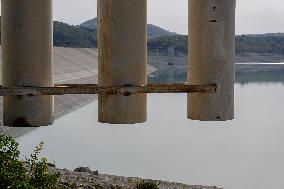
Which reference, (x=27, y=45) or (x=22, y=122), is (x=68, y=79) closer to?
(x=22, y=122)

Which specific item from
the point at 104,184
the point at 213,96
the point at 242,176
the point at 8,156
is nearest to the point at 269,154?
the point at 242,176

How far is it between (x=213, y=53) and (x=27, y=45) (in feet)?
13.4

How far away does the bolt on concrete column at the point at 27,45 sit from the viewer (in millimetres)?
12047

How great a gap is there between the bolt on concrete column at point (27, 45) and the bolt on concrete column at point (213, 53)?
129 inches

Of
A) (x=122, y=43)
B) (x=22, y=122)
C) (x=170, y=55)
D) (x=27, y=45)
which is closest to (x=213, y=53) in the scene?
(x=122, y=43)

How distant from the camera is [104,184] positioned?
1644 cm

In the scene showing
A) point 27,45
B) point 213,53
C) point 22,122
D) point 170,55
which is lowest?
point 22,122

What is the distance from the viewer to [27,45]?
472 inches

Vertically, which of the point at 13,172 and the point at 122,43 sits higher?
the point at 122,43

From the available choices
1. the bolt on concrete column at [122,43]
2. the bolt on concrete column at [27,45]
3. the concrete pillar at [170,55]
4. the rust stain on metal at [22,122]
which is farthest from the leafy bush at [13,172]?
the concrete pillar at [170,55]

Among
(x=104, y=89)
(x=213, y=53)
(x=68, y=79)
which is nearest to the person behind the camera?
(x=104, y=89)

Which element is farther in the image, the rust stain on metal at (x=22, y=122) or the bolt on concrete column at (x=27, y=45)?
the rust stain on metal at (x=22, y=122)

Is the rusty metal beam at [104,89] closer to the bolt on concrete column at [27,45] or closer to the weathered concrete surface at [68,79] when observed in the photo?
the bolt on concrete column at [27,45]

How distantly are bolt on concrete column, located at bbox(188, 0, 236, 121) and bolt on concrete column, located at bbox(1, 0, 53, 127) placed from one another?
329 cm
